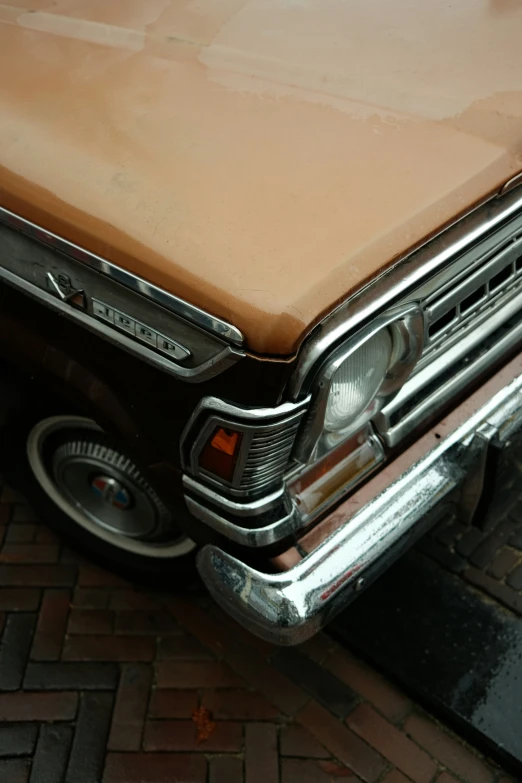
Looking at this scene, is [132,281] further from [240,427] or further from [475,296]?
[475,296]

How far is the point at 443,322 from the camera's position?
1830 mm

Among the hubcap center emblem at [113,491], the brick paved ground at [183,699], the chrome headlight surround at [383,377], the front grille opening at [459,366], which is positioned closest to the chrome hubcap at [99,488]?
the hubcap center emblem at [113,491]

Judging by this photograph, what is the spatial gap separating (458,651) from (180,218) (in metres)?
1.70

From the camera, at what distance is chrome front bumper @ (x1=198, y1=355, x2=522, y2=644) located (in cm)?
162

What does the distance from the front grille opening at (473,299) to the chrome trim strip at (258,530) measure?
0.72 m

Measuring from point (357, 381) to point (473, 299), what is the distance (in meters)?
0.51

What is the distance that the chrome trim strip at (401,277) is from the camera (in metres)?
1.39

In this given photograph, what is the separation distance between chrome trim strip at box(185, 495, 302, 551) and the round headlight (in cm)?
23

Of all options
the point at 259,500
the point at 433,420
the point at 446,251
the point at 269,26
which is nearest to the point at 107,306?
the point at 259,500

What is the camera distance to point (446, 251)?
1.57 m

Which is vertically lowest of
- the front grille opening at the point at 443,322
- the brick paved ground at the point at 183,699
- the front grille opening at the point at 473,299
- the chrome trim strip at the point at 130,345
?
the brick paved ground at the point at 183,699

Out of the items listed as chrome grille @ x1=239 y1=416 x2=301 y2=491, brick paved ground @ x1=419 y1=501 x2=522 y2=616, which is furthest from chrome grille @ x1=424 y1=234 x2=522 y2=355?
brick paved ground @ x1=419 y1=501 x2=522 y2=616

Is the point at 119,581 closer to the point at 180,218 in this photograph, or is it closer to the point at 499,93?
the point at 180,218

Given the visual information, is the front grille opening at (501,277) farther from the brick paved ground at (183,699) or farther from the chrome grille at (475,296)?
the brick paved ground at (183,699)
